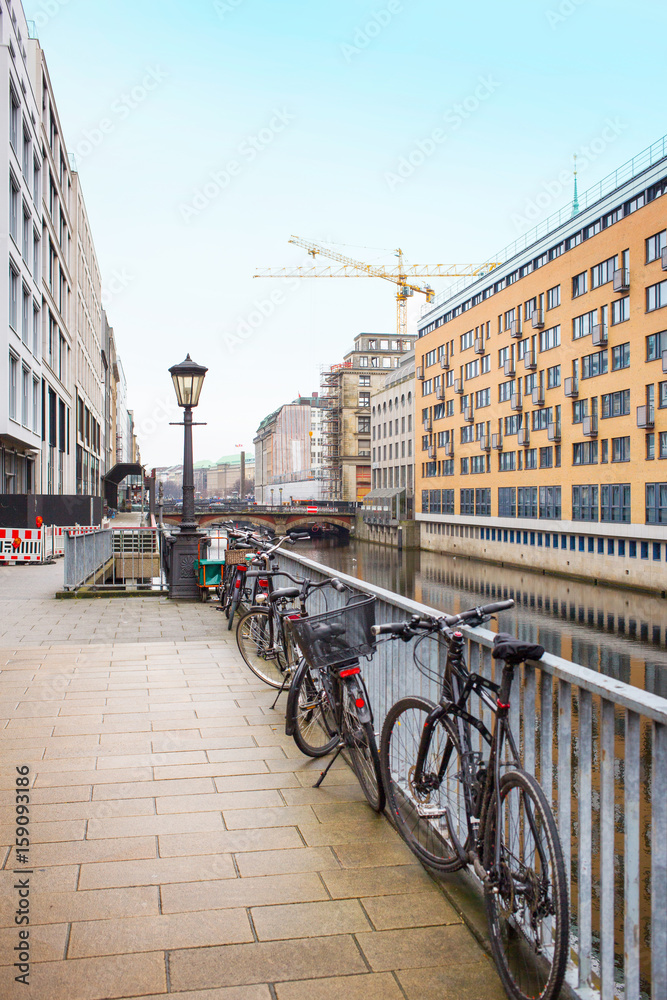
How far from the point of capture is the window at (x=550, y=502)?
46.8 metres

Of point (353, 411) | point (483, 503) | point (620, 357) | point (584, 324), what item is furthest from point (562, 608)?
point (353, 411)

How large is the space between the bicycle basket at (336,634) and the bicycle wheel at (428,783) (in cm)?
46

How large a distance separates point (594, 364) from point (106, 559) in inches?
1201

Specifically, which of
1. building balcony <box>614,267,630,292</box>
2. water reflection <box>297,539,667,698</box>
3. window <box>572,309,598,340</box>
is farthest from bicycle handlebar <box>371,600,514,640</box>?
window <box>572,309,598,340</box>

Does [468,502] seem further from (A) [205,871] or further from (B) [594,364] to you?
(A) [205,871]

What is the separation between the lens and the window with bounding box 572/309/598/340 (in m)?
42.1

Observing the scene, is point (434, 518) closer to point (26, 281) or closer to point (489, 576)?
point (489, 576)

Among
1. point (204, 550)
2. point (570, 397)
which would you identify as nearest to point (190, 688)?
point (204, 550)

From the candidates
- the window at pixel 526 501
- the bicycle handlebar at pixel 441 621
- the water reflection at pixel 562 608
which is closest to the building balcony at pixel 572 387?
the window at pixel 526 501

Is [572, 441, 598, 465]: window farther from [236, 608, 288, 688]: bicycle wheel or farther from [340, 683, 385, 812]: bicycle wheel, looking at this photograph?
[340, 683, 385, 812]: bicycle wheel

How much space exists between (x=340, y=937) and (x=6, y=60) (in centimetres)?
3060

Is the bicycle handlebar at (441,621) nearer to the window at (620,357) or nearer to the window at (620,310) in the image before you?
the window at (620,357)

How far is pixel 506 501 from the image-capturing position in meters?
54.1

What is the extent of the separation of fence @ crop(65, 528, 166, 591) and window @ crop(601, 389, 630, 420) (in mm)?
26000
